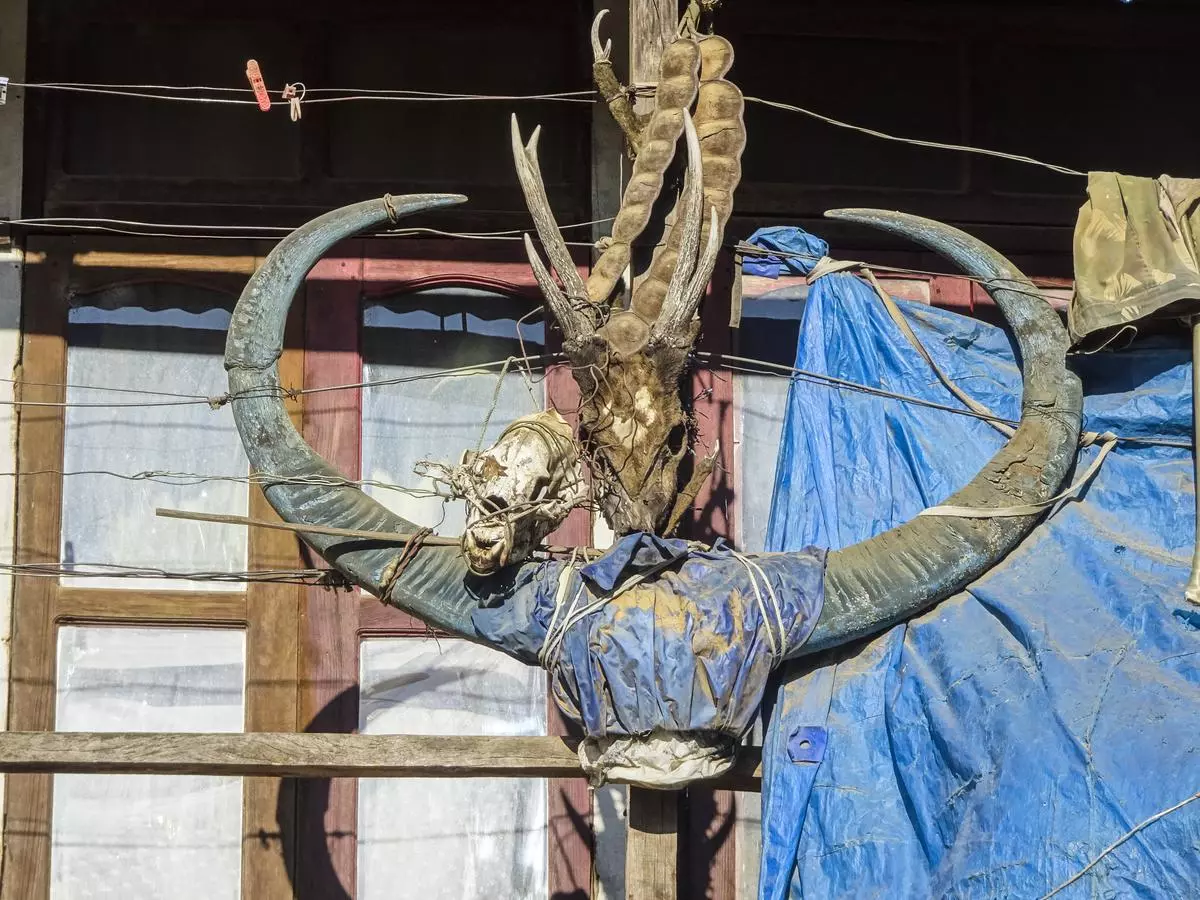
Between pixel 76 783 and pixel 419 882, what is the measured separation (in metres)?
1.20

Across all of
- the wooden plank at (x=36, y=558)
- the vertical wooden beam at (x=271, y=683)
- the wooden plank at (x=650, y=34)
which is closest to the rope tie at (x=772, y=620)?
the wooden plank at (x=650, y=34)

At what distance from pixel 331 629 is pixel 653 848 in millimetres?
1708

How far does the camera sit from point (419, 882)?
545 cm

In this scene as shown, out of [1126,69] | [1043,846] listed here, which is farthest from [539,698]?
[1126,69]

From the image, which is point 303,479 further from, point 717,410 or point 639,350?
point 717,410

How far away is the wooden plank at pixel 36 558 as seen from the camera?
5.40 metres

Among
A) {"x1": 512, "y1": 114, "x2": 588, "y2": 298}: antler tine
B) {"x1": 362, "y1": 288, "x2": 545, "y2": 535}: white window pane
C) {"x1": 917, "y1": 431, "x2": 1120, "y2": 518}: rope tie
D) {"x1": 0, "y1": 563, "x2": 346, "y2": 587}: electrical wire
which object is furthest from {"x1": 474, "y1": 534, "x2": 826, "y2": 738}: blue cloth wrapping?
{"x1": 362, "y1": 288, "x2": 545, "y2": 535}: white window pane

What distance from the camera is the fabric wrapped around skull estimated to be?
13.6ft

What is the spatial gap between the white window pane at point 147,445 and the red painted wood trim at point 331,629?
0.33 meters

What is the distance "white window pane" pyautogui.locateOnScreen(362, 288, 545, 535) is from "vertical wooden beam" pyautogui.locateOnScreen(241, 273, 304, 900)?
289mm

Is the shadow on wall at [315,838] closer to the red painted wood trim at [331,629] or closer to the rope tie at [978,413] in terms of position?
the red painted wood trim at [331,629]

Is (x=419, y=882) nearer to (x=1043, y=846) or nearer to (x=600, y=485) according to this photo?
(x=600, y=485)

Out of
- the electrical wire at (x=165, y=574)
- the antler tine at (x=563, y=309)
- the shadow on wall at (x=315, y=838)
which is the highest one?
the antler tine at (x=563, y=309)

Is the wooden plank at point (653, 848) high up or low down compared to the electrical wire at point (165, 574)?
down
